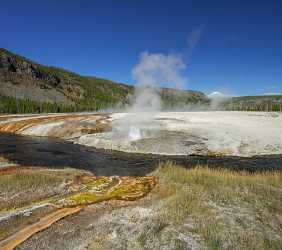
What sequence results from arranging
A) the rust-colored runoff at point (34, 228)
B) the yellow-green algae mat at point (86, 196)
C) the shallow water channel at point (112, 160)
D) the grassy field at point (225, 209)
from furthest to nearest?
the shallow water channel at point (112, 160)
the yellow-green algae mat at point (86, 196)
the grassy field at point (225, 209)
the rust-colored runoff at point (34, 228)

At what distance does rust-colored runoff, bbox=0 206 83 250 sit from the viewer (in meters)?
12.2

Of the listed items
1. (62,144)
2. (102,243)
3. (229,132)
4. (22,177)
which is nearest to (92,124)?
(62,144)

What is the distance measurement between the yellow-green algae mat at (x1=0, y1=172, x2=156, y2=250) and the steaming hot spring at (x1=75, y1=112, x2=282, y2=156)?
20.6 metres

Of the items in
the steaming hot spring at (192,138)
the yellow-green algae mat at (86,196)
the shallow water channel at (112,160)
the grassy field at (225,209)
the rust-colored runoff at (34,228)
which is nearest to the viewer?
the rust-colored runoff at (34,228)

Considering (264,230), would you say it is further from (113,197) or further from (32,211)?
(32,211)

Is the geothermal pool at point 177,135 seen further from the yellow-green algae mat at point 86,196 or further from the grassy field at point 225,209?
the grassy field at point 225,209

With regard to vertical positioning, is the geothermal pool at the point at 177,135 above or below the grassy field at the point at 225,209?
above

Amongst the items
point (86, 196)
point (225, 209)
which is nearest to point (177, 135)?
point (86, 196)

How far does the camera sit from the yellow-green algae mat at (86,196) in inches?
517

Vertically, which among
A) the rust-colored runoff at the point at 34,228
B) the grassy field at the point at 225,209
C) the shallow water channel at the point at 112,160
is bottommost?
the shallow water channel at the point at 112,160

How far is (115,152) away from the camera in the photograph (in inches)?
1671

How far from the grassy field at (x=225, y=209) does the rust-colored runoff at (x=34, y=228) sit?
192 inches

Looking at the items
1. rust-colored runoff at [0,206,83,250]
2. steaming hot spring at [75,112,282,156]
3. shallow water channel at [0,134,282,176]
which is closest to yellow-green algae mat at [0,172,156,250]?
rust-colored runoff at [0,206,83,250]

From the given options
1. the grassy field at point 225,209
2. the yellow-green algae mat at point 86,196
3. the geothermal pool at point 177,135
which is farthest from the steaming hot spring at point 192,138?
the grassy field at point 225,209
